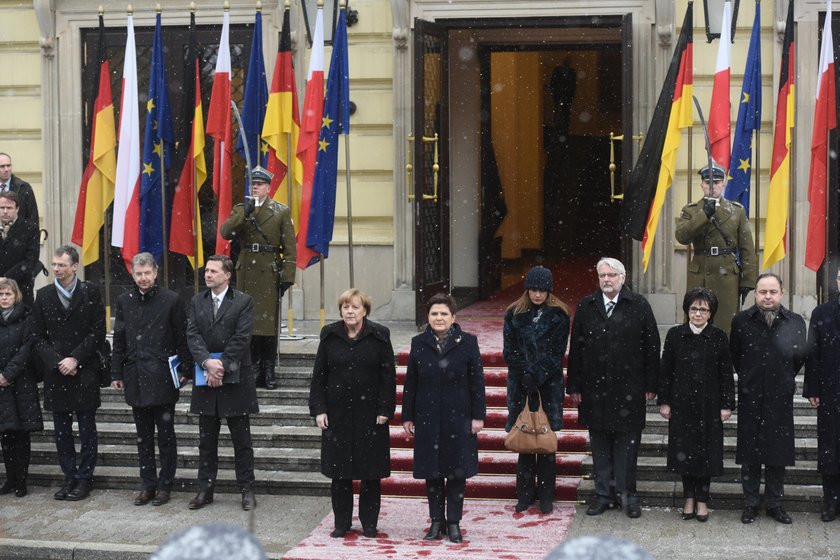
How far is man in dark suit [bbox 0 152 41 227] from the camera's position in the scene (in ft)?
36.0

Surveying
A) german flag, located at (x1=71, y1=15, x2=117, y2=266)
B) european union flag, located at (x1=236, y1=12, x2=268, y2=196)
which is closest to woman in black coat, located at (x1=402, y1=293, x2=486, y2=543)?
european union flag, located at (x1=236, y1=12, x2=268, y2=196)

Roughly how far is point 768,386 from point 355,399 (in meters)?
2.63

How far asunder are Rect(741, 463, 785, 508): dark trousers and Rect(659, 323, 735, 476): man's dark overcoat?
214 mm

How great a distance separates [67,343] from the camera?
961 centimetres

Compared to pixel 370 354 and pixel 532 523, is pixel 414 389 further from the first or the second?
A: pixel 532 523

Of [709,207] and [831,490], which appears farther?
[709,207]

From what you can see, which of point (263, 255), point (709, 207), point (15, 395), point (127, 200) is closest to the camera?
point (15, 395)

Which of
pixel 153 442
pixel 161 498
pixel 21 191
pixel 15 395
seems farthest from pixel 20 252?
pixel 161 498

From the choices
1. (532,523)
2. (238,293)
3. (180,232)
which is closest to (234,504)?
(238,293)

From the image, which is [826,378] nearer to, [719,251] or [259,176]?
[719,251]

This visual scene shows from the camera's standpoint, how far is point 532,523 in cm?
859

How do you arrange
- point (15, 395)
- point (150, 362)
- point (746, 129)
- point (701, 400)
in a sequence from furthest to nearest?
point (746, 129) < point (15, 395) < point (150, 362) < point (701, 400)

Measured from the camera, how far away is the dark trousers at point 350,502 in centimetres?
834

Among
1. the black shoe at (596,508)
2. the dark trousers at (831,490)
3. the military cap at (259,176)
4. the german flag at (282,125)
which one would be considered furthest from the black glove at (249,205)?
the dark trousers at (831,490)
